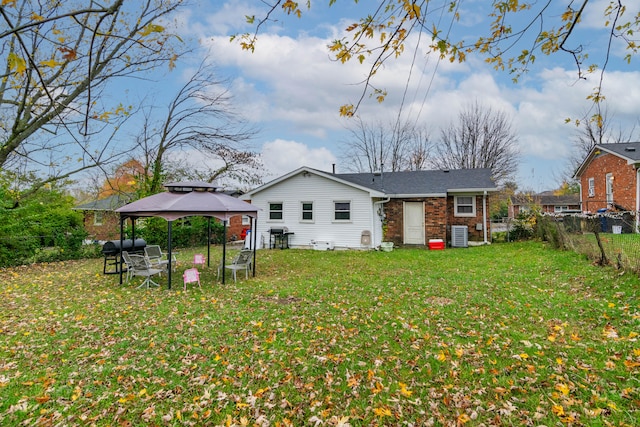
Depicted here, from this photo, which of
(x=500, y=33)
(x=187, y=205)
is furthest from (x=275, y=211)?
(x=500, y=33)

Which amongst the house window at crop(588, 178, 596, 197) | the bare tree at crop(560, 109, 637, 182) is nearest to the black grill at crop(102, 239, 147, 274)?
the house window at crop(588, 178, 596, 197)

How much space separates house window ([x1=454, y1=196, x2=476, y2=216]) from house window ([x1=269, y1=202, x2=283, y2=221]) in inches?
359

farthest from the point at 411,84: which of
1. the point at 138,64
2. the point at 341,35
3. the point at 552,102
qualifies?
the point at 138,64

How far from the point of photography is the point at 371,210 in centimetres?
1581

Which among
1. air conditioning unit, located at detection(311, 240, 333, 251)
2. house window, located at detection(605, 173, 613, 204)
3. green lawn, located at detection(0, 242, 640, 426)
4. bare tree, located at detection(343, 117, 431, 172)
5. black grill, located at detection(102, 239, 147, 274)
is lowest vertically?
green lawn, located at detection(0, 242, 640, 426)

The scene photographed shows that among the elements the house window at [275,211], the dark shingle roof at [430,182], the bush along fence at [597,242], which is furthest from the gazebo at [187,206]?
the bush along fence at [597,242]

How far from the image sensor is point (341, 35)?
127 inches

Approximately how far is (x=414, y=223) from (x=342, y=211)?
376 centimetres

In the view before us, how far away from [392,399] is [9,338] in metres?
5.92

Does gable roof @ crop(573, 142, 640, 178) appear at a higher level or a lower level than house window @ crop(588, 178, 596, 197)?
higher

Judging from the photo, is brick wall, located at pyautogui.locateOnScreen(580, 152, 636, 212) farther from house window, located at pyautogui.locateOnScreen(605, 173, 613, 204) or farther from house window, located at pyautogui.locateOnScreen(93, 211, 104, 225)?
house window, located at pyautogui.locateOnScreen(93, 211, 104, 225)

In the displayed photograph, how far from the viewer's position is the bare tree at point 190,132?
720 inches

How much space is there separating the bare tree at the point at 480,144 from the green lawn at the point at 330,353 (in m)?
25.9

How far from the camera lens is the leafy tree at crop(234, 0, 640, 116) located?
10.2 ft
